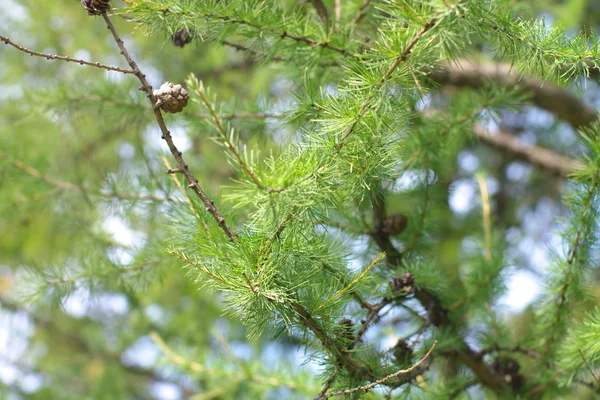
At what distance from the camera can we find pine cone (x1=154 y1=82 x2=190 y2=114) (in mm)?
919

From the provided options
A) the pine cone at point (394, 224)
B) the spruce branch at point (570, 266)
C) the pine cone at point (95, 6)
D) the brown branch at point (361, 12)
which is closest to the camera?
the pine cone at point (95, 6)

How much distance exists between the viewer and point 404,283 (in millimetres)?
1171

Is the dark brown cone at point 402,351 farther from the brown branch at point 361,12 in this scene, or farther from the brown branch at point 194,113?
the brown branch at point 361,12

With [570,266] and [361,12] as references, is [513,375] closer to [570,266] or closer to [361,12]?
[570,266]

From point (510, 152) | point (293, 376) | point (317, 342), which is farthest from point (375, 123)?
point (510, 152)

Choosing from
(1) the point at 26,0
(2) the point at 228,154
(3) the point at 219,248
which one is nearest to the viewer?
(2) the point at 228,154

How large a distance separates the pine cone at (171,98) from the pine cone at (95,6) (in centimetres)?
17

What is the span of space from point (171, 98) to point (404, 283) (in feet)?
1.88

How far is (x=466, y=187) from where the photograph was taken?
9.26ft

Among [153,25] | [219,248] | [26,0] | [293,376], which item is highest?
[26,0]

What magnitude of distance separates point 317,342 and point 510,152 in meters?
1.97

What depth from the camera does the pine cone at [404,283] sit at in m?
1.17

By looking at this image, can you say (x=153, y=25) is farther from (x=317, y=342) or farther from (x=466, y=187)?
(x=466, y=187)

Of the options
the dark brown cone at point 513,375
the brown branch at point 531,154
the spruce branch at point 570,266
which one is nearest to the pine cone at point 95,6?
the spruce branch at point 570,266
